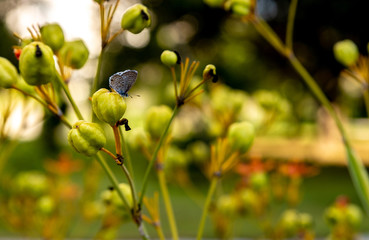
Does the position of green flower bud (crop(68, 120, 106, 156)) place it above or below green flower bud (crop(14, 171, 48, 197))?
above

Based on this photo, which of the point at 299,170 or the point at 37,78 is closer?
the point at 37,78

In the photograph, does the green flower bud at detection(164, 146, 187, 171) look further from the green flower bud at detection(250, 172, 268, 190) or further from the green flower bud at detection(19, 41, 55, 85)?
the green flower bud at detection(19, 41, 55, 85)

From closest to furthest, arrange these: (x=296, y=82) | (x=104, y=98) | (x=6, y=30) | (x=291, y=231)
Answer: (x=104, y=98) → (x=291, y=231) → (x=6, y=30) → (x=296, y=82)

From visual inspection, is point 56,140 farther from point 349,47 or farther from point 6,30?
point 349,47

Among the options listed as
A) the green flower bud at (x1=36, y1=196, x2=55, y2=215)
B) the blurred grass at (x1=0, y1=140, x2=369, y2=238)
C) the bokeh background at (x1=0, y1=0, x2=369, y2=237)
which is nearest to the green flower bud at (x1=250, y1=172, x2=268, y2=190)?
the green flower bud at (x1=36, y1=196, x2=55, y2=215)

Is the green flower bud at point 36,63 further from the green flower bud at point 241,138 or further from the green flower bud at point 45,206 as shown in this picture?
the green flower bud at point 45,206

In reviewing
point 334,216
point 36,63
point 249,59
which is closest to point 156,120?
point 36,63

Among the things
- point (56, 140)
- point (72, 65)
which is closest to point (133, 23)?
point (72, 65)
